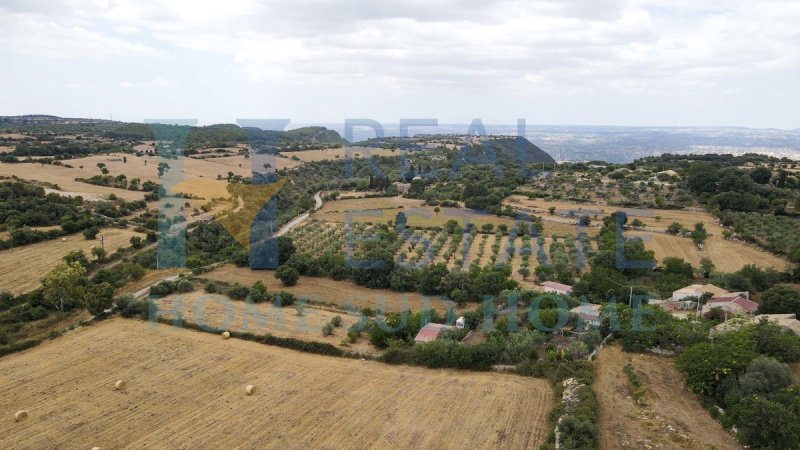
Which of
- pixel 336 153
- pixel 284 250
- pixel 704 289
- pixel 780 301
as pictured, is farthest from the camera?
pixel 336 153

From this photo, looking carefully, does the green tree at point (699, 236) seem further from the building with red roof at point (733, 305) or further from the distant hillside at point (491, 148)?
the distant hillside at point (491, 148)

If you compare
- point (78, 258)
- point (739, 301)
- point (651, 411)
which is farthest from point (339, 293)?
point (739, 301)

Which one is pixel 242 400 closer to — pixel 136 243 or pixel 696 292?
pixel 696 292

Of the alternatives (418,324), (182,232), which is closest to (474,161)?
(182,232)

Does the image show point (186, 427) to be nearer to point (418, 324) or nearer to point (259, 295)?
point (418, 324)

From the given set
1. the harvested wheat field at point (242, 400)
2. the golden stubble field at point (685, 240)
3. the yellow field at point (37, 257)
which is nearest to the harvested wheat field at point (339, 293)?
the harvested wheat field at point (242, 400)
